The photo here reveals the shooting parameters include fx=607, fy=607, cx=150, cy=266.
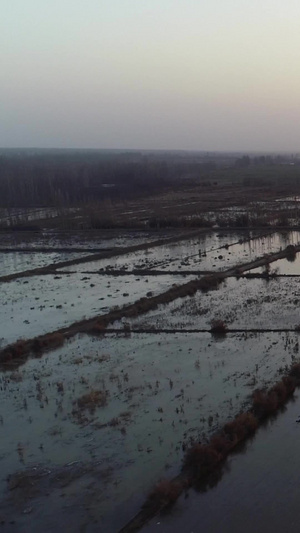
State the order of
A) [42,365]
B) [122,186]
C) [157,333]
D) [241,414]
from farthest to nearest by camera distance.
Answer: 1. [122,186]
2. [157,333]
3. [42,365]
4. [241,414]

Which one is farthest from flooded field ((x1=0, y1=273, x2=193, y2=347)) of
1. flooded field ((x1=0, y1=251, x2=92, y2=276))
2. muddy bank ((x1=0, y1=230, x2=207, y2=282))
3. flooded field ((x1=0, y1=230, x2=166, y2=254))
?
flooded field ((x1=0, y1=230, x2=166, y2=254))

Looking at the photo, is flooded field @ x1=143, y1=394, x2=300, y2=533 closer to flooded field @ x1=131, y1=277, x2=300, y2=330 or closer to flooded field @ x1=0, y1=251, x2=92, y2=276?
flooded field @ x1=131, y1=277, x2=300, y2=330

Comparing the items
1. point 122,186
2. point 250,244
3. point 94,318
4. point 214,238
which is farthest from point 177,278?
point 122,186

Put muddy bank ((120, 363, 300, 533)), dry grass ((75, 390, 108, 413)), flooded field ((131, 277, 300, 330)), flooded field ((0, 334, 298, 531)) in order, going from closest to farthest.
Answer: muddy bank ((120, 363, 300, 533)) < flooded field ((0, 334, 298, 531)) < dry grass ((75, 390, 108, 413)) < flooded field ((131, 277, 300, 330))

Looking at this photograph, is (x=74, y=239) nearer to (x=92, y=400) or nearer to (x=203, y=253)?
(x=203, y=253)

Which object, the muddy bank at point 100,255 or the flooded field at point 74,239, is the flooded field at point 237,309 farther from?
the flooded field at point 74,239

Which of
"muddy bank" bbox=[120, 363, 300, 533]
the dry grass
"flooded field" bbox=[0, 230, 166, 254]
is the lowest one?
"muddy bank" bbox=[120, 363, 300, 533]

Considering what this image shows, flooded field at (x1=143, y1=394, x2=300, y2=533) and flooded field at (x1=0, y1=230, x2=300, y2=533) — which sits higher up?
flooded field at (x1=0, y1=230, x2=300, y2=533)

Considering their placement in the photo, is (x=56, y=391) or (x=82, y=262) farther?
(x=82, y=262)

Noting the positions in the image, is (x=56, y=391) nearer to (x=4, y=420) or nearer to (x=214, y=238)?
(x=4, y=420)
